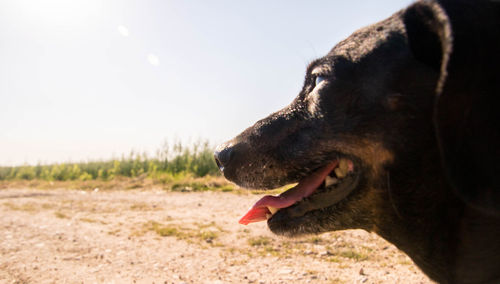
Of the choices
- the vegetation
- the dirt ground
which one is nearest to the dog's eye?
the dirt ground

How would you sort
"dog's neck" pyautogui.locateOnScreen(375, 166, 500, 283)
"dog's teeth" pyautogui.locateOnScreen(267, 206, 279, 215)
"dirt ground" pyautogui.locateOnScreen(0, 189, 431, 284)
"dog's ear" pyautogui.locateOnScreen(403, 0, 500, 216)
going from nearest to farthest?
1. "dog's ear" pyautogui.locateOnScreen(403, 0, 500, 216)
2. "dog's neck" pyautogui.locateOnScreen(375, 166, 500, 283)
3. "dog's teeth" pyautogui.locateOnScreen(267, 206, 279, 215)
4. "dirt ground" pyautogui.locateOnScreen(0, 189, 431, 284)

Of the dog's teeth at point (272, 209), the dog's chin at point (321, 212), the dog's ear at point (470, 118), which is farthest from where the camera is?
the dog's teeth at point (272, 209)

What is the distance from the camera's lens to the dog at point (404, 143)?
1.52 m

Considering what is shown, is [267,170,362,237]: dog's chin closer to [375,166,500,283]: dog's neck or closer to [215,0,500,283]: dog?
[215,0,500,283]: dog

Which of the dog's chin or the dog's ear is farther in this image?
the dog's chin

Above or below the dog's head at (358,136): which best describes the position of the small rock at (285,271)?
below

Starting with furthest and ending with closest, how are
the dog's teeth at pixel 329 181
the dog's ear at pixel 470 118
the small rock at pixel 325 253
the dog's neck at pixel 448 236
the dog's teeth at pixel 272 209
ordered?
the small rock at pixel 325 253 → the dog's teeth at pixel 272 209 → the dog's teeth at pixel 329 181 → the dog's neck at pixel 448 236 → the dog's ear at pixel 470 118

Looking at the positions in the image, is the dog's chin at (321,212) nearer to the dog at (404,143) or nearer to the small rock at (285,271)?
the dog at (404,143)

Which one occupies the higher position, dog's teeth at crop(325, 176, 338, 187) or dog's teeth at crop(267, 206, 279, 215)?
dog's teeth at crop(325, 176, 338, 187)

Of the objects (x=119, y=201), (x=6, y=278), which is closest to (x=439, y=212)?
(x=6, y=278)

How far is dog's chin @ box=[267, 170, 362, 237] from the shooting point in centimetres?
217

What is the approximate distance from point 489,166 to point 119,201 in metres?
8.36

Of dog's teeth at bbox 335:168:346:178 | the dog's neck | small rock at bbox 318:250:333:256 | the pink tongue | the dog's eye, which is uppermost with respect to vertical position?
the dog's eye

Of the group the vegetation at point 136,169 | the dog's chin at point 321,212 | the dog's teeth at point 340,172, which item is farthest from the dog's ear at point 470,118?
the vegetation at point 136,169
